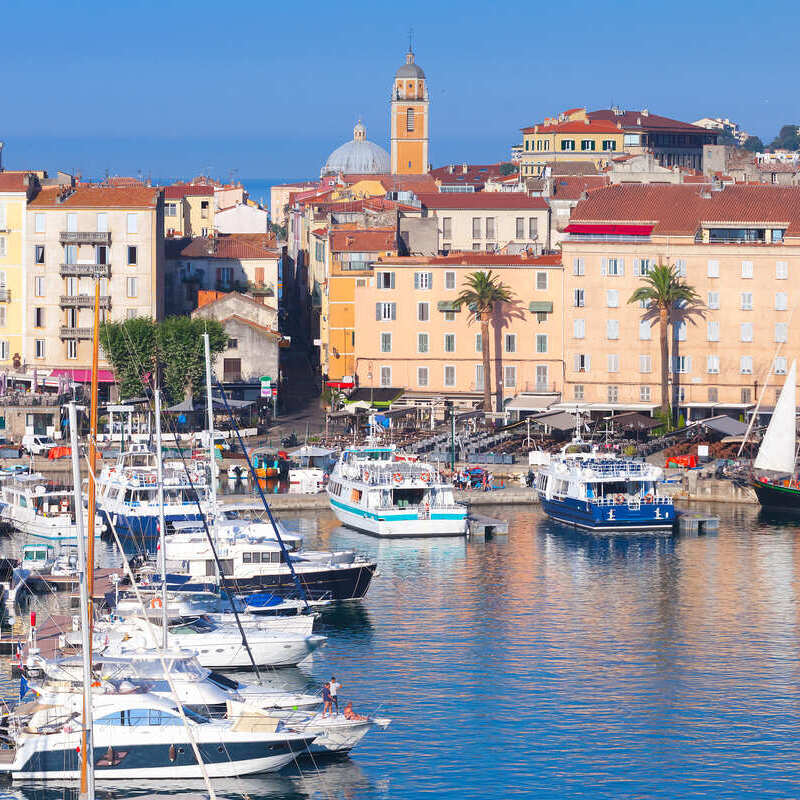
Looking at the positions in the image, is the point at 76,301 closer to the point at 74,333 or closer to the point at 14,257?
the point at 74,333

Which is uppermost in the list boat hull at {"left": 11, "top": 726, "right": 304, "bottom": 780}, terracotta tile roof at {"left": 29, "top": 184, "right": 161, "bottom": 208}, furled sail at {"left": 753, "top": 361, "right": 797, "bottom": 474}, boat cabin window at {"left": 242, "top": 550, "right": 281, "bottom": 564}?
terracotta tile roof at {"left": 29, "top": 184, "right": 161, "bottom": 208}

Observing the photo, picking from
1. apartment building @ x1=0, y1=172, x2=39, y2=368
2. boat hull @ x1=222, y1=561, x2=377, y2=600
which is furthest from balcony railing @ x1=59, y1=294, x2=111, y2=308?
boat hull @ x1=222, y1=561, x2=377, y2=600

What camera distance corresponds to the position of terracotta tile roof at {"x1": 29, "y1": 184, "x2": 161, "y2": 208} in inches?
3976

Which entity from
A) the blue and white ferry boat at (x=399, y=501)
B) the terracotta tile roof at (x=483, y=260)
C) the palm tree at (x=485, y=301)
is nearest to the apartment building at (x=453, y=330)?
the terracotta tile roof at (x=483, y=260)

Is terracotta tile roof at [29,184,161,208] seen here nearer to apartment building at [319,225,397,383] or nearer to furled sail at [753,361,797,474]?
apartment building at [319,225,397,383]

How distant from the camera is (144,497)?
243ft

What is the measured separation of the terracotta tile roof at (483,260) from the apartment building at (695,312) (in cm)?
182

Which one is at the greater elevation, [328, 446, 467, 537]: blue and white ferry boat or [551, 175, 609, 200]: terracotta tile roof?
[551, 175, 609, 200]: terracotta tile roof

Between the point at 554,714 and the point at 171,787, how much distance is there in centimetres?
1111

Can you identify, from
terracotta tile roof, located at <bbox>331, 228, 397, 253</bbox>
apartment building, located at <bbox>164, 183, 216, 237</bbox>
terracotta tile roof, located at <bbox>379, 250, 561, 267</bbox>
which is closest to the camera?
terracotta tile roof, located at <bbox>379, 250, 561, 267</bbox>

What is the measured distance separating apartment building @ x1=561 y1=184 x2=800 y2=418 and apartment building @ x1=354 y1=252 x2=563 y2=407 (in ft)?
5.07

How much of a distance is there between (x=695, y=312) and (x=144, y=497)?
32984 millimetres

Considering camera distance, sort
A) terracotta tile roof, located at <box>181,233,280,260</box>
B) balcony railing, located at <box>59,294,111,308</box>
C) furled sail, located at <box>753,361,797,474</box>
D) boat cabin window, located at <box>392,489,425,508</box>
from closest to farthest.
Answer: boat cabin window, located at <box>392,489,425,508</box>, furled sail, located at <box>753,361,797,474</box>, balcony railing, located at <box>59,294,111,308</box>, terracotta tile roof, located at <box>181,233,280,260</box>

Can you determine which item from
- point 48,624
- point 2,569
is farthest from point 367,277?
point 48,624
